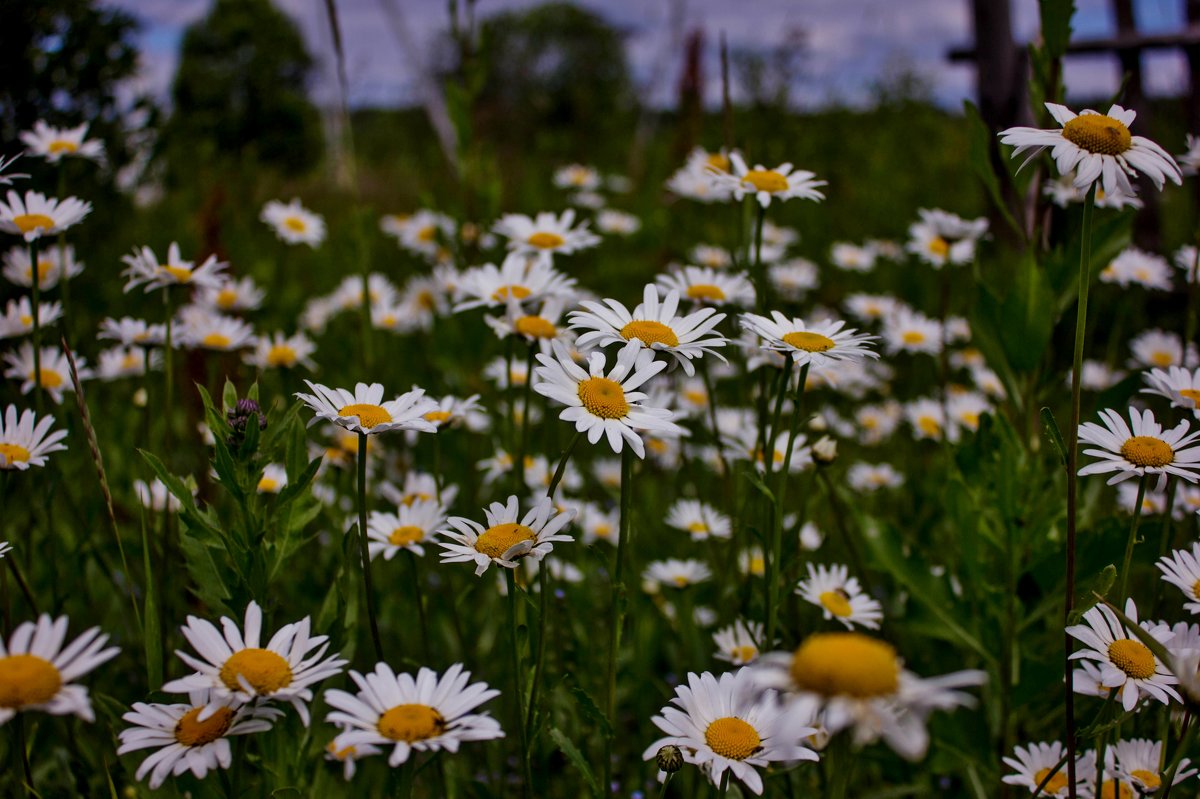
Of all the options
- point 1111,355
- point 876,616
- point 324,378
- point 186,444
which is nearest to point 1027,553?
point 876,616

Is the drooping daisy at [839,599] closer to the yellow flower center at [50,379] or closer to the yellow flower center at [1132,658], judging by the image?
the yellow flower center at [1132,658]

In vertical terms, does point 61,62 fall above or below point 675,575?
above

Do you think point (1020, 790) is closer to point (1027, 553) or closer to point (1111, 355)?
point (1027, 553)

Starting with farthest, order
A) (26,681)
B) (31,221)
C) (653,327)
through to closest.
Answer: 1. (31,221)
2. (653,327)
3. (26,681)

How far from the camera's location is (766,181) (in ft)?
5.32

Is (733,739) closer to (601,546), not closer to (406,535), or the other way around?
(406,535)

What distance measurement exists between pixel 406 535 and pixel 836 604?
0.77 meters

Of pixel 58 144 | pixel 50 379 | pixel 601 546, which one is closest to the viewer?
pixel 58 144

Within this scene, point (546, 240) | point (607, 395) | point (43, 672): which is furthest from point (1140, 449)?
point (43, 672)

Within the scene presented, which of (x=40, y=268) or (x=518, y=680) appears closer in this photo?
(x=518, y=680)

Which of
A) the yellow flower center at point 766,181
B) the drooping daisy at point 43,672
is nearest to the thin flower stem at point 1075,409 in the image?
the yellow flower center at point 766,181

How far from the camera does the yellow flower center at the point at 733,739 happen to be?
102cm

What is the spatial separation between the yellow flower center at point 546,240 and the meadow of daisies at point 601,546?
1 centimetres

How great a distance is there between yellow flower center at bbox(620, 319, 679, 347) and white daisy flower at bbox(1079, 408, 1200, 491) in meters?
0.56
